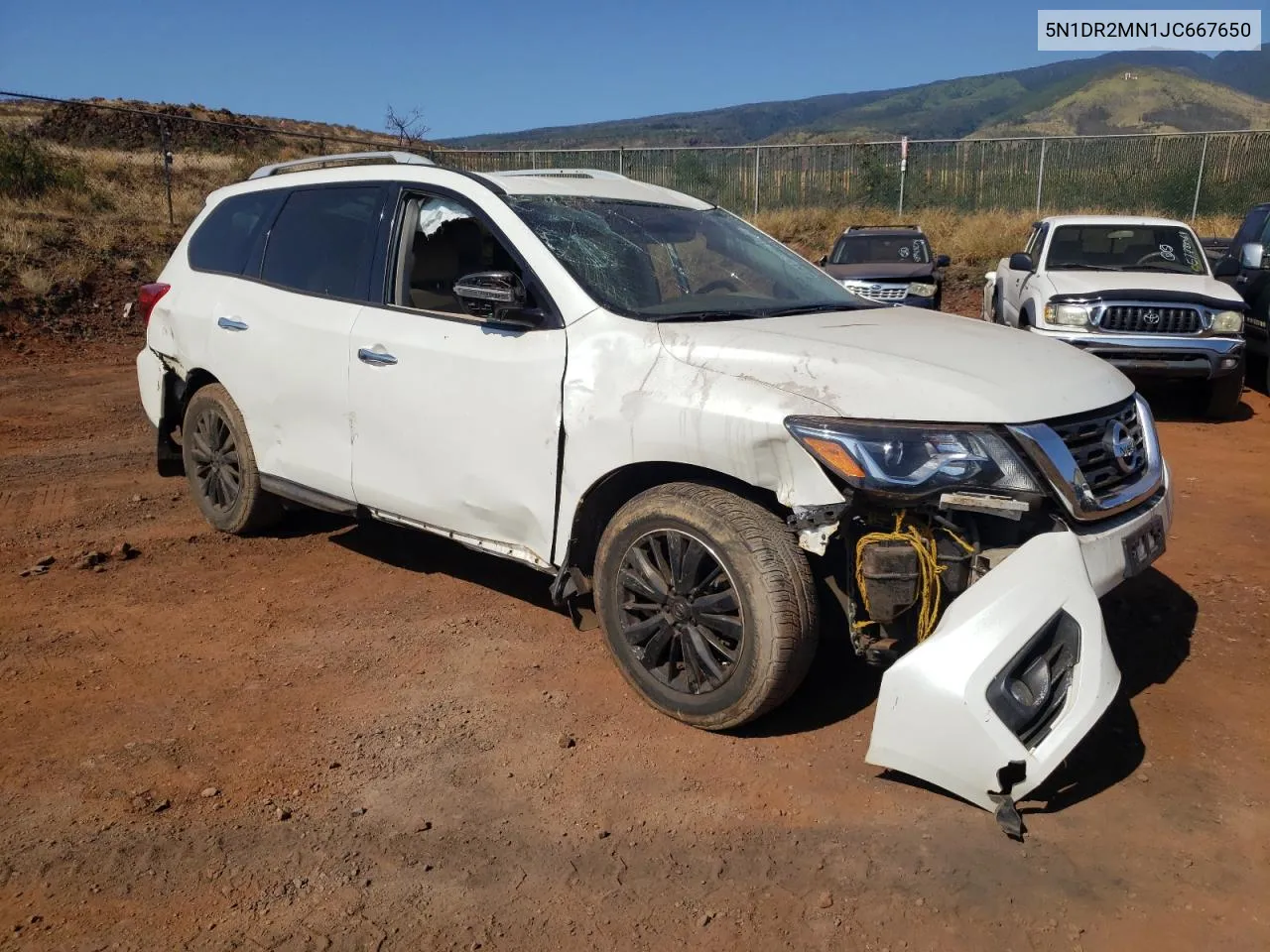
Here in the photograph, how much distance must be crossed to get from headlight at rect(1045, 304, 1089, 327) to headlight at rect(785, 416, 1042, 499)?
689 cm

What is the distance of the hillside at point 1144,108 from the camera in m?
127

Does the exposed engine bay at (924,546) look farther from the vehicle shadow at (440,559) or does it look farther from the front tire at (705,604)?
the vehicle shadow at (440,559)

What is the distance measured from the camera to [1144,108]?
14238 centimetres

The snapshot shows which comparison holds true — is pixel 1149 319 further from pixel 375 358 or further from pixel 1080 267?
pixel 375 358

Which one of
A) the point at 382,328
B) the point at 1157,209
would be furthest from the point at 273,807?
the point at 1157,209

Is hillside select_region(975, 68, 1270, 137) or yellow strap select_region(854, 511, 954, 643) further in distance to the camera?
hillside select_region(975, 68, 1270, 137)

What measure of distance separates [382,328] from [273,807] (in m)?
2.10

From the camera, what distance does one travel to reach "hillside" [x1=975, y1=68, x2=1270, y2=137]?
417 feet

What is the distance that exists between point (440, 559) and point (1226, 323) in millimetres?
7324

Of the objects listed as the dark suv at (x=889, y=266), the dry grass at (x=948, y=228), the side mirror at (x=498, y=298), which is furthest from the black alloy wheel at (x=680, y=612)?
the dry grass at (x=948, y=228)

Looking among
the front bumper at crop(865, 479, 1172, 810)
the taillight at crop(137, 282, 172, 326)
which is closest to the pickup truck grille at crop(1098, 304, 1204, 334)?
the front bumper at crop(865, 479, 1172, 810)

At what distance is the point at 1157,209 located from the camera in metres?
22.8

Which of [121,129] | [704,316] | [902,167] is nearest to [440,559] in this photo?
[704,316]

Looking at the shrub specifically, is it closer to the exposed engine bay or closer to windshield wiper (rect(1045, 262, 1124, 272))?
windshield wiper (rect(1045, 262, 1124, 272))
